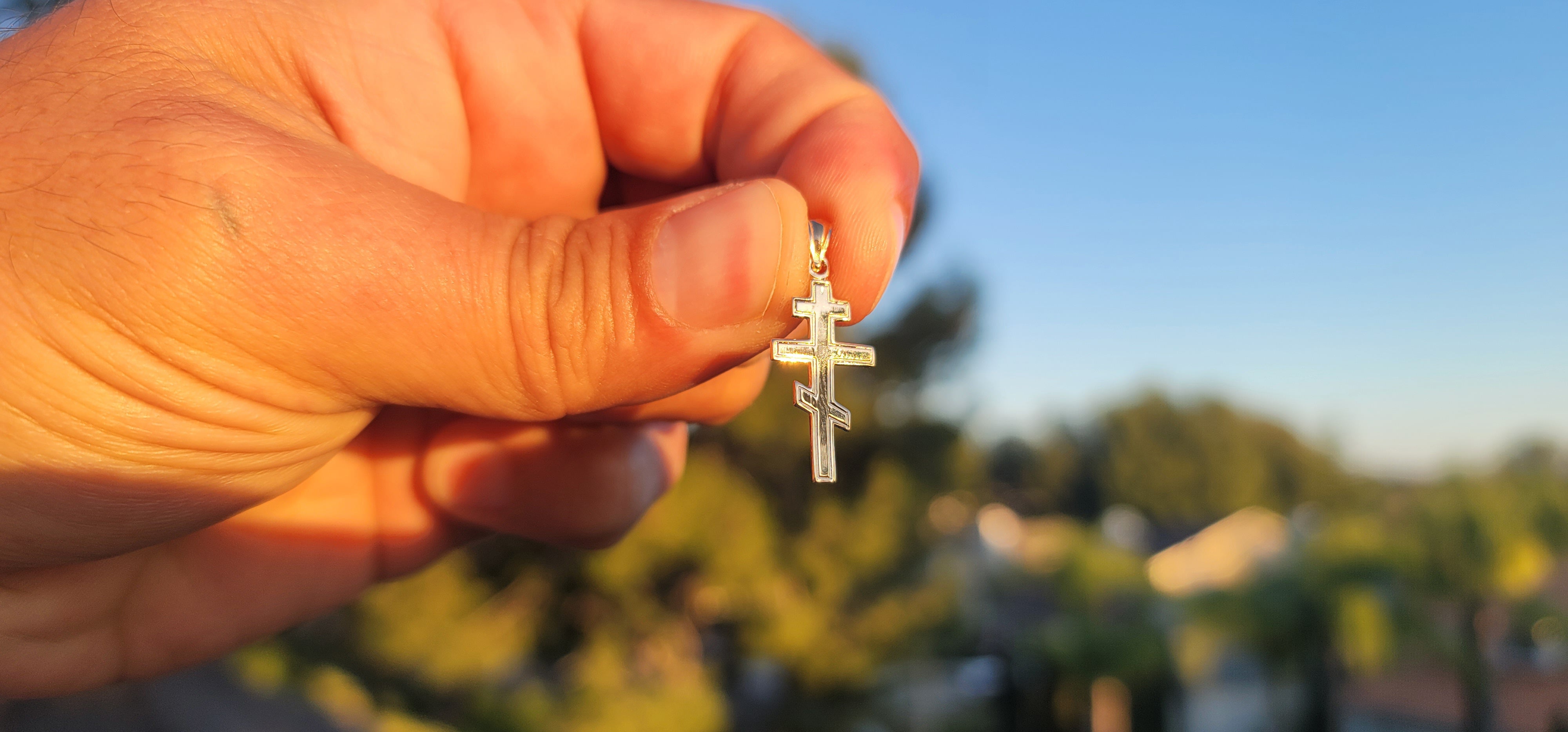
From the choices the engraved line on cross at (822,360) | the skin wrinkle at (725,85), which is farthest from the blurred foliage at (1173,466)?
the engraved line on cross at (822,360)

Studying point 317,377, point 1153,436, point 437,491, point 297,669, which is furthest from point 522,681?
point 1153,436

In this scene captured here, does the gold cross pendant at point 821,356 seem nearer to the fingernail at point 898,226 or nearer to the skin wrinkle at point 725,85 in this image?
the fingernail at point 898,226

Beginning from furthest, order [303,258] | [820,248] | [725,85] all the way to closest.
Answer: [725,85] < [820,248] < [303,258]

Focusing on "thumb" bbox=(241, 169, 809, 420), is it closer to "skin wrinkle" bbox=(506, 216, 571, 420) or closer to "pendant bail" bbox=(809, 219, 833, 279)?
"skin wrinkle" bbox=(506, 216, 571, 420)

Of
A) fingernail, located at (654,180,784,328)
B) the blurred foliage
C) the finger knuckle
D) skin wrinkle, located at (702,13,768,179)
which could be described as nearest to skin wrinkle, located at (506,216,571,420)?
the finger knuckle

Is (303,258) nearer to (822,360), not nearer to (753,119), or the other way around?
(822,360)

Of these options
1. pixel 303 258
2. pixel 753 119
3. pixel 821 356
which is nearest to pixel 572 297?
pixel 303 258

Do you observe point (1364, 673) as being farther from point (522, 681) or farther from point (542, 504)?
point (542, 504)
